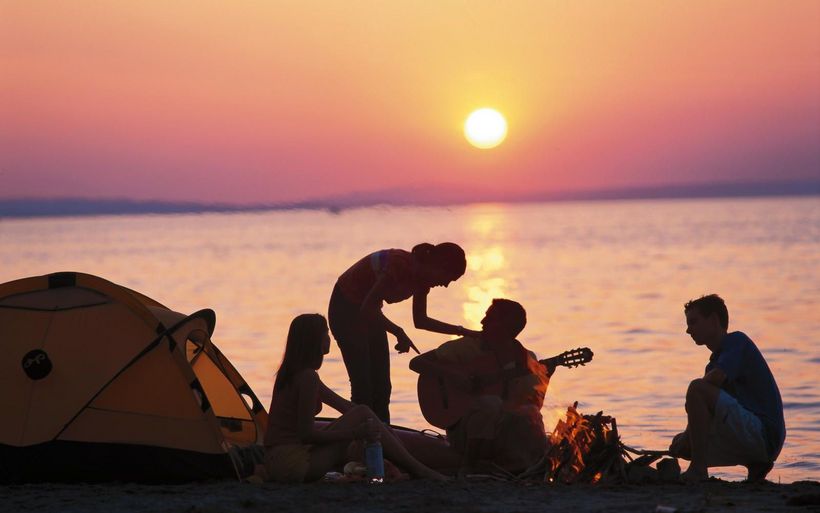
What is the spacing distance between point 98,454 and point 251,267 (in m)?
43.3

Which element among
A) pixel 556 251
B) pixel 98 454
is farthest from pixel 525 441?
pixel 556 251

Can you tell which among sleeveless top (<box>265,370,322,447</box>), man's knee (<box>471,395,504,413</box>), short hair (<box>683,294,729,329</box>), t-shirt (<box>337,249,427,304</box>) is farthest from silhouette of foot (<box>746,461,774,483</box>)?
sleeveless top (<box>265,370,322,447</box>)

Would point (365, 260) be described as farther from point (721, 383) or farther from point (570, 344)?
point (570, 344)

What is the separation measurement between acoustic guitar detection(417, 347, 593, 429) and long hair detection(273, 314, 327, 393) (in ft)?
5.06

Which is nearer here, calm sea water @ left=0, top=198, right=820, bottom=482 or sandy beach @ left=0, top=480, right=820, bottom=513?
sandy beach @ left=0, top=480, right=820, bottom=513

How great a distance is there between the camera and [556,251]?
2552 inches

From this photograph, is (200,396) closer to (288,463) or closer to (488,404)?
(288,463)

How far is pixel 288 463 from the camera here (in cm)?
824

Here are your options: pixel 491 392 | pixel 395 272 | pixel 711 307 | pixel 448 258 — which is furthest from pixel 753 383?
pixel 395 272

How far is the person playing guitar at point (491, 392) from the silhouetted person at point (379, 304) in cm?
24

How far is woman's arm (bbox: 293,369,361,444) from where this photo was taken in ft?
26.8

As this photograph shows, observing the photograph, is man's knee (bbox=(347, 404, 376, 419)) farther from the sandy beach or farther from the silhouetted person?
the silhouetted person

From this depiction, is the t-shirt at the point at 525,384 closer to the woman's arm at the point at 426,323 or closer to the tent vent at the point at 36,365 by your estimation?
the woman's arm at the point at 426,323

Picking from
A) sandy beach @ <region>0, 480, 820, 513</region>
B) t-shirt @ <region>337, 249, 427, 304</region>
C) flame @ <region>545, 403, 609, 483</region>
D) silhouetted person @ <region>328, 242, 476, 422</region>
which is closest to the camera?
sandy beach @ <region>0, 480, 820, 513</region>
